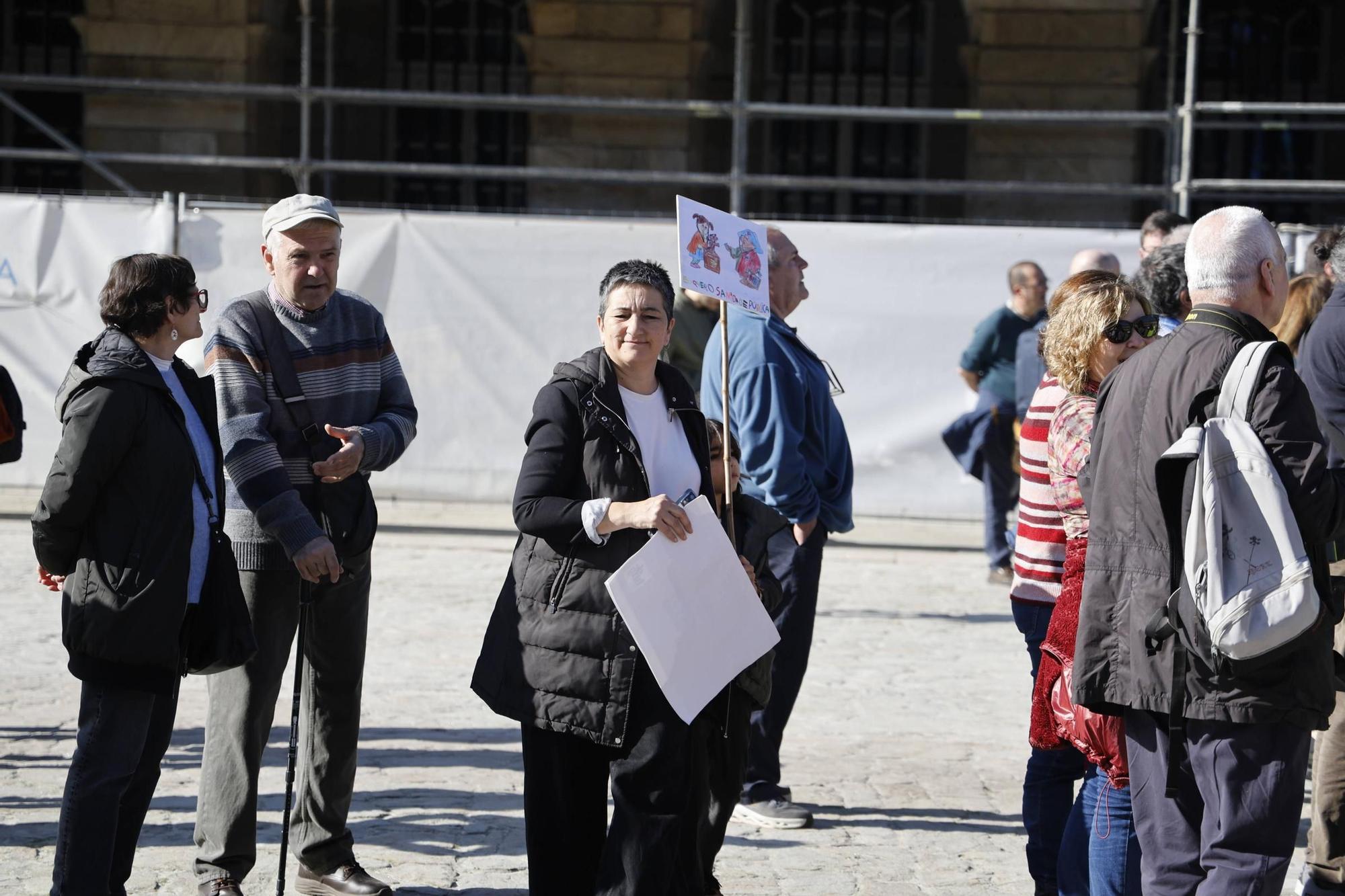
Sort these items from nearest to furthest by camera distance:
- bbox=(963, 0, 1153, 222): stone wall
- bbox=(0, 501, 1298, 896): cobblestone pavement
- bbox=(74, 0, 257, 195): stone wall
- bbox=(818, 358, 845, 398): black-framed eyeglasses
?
bbox=(0, 501, 1298, 896): cobblestone pavement → bbox=(818, 358, 845, 398): black-framed eyeglasses → bbox=(963, 0, 1153, 222): stone wall → bbox=(74, 0, 257, 195): stone wall

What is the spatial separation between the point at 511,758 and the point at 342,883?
61.1 inches

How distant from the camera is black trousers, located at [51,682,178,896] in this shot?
4.02 m

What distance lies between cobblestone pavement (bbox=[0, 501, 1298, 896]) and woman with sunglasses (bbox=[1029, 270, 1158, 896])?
75 centimetres

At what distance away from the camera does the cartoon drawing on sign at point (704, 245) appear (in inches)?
170

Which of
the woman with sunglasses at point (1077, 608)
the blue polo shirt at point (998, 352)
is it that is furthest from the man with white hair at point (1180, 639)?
the blue polo shirt at point (998, 352)

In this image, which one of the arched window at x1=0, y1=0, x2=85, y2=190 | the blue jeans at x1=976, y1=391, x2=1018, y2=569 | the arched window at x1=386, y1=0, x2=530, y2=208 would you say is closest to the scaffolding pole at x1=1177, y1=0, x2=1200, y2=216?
the blue jeans at x1=976, y1=391, x2=1018, y2=569

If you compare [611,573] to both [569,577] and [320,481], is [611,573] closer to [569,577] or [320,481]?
[569,577]

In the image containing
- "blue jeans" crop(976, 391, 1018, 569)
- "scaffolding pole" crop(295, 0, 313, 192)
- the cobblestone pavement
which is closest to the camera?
the cobblestone pavement

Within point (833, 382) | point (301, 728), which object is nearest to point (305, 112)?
point (833, 382)

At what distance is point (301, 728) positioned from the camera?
193 inches

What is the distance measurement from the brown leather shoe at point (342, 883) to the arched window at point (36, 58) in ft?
49.0

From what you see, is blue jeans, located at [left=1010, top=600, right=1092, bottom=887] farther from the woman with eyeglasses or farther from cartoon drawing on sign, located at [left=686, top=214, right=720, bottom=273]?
the woman with eyeglasses

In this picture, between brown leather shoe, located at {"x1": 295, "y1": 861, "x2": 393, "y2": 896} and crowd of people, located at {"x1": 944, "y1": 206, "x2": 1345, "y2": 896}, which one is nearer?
crowd of people, located at {"x1": 944, "y1": 206, "x2": 1345, "y2": 896}

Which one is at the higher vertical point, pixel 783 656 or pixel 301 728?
pixel 783 656
